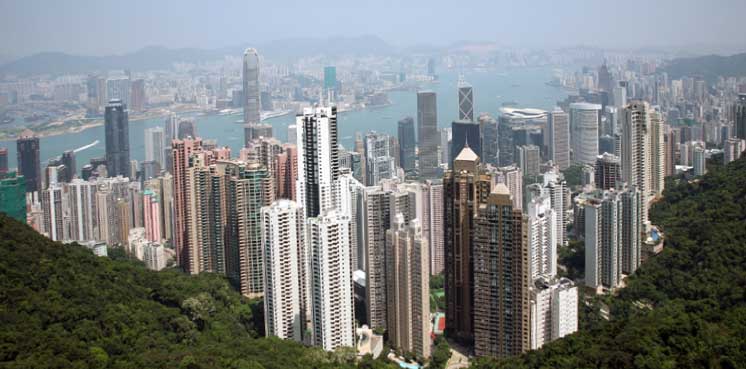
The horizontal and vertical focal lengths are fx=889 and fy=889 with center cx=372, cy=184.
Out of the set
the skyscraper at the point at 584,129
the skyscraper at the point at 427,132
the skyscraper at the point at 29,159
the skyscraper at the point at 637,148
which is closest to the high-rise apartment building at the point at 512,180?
the skyscraper at the point at 637,148

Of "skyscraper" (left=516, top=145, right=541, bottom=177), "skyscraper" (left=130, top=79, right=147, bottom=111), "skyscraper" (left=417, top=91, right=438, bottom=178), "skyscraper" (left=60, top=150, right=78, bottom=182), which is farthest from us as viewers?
"skyscraper" (left=130, top=79, right=147, bottom=111)

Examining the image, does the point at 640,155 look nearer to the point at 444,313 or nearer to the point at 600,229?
the point at 600,229

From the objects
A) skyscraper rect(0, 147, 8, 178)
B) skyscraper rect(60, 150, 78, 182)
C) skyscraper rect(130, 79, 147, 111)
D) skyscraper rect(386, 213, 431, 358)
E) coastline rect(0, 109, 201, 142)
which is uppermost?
skyscraper rect(130, 79, 147, 111)

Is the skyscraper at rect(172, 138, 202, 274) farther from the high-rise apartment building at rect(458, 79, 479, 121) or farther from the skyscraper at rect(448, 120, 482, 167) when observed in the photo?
the high-rise apartment building at rect(458, 79, 479, 121)

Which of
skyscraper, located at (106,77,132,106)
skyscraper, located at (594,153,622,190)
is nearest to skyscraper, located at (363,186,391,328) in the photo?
skyscraper, located at (594,153,622,190)

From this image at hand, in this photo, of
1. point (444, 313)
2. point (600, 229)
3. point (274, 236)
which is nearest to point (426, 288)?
point (444, 313)

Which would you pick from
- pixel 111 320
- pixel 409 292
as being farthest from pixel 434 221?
pixel 111 320

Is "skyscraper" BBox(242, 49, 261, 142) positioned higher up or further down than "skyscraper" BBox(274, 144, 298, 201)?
higher up
